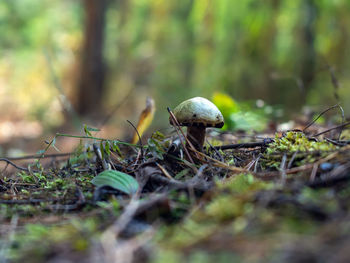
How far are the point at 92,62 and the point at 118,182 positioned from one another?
9057 millimetres

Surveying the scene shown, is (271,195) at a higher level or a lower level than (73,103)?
lower

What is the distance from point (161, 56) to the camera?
8773 mm

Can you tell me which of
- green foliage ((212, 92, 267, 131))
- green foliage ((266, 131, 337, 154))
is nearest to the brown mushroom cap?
green foliage ((266, 131, 337, 154))

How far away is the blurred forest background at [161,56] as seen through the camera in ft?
17.7

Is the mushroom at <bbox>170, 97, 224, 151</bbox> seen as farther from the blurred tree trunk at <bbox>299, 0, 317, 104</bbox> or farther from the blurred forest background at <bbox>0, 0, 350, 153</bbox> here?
A: the blurred tree trunk at <bbox>299, 0, 317, 104</bbox>

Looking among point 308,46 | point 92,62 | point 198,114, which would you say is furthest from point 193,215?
point 92,62

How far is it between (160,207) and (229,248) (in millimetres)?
385

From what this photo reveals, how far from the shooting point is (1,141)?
7852mm

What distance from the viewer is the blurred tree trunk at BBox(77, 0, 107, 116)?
957 centimetres

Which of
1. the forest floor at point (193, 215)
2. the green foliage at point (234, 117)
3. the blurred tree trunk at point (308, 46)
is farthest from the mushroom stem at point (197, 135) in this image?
the blurred tree trunk at point (308, 46)

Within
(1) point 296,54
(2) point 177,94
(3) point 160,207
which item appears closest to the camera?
(3) point 160,207

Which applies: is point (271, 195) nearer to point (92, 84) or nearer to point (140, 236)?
point (140, 236)

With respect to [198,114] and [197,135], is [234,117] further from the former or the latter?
[198,114]

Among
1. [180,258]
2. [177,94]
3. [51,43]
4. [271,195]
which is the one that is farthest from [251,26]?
[51,43]
